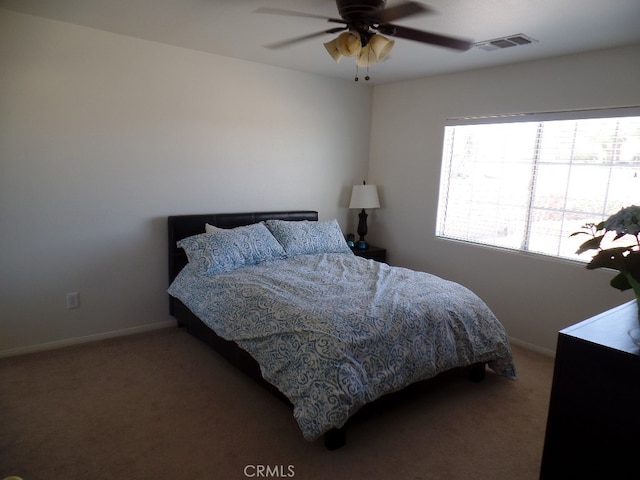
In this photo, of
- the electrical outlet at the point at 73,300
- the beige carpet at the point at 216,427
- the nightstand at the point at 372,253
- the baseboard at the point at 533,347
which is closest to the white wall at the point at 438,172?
the baseboard at the point at 533,347

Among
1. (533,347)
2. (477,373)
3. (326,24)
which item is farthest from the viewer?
(533,347)

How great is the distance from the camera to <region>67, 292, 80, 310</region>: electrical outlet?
3273 mm

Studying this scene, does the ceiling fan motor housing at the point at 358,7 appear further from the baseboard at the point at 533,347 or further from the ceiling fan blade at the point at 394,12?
the baseboard at the point at 533,347

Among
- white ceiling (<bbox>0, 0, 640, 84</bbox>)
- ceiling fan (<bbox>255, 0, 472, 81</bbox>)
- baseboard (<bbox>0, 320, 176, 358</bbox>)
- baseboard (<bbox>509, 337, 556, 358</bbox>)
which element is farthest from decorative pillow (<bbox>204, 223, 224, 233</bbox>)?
baseboard (<bbox>509, 337, 556, 358</bbox>)

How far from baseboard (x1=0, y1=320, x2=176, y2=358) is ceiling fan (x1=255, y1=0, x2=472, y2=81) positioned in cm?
275

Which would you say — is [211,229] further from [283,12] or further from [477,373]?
[477,373]

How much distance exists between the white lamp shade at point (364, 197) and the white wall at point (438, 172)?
0.20 m

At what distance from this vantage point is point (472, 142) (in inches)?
162

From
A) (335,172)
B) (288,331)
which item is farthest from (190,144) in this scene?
(288,331)

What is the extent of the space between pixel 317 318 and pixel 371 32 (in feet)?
5.30

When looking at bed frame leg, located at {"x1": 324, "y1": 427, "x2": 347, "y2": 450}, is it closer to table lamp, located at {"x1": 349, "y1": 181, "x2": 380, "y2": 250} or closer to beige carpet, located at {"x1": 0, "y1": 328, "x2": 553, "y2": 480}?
beige carpet, located at {"x1": 0, "y1": 328, "x2": 553, "y2": 480}

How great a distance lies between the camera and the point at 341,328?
2.24m

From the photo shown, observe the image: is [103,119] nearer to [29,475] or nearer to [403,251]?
[29,475]

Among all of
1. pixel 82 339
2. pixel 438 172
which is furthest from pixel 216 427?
pixel 438 172
